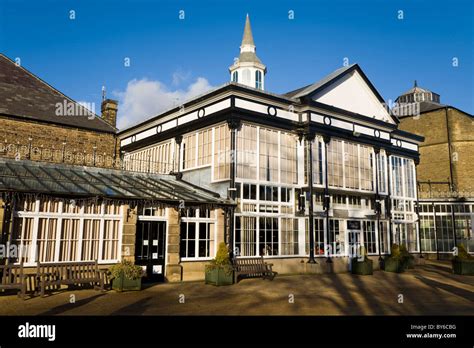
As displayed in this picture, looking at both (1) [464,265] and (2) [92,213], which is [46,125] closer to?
(2) [92,213]

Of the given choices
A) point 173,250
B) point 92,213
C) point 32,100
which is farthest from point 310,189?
point 32,100

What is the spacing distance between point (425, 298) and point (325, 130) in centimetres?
1014

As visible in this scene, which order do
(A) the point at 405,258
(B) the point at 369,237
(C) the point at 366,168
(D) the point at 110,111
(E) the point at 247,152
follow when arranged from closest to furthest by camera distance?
(E) the point at 247,152, (A) the point at 405,258, (B) the point at 369,237, (C) the point at 366,168, (D) the point at 110,111

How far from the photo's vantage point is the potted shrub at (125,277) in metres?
11.8

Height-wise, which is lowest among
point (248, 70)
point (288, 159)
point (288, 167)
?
point (288, 167)

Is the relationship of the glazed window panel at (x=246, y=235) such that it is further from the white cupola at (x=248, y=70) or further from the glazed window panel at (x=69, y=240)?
the white cupola at (x=248, y=70)

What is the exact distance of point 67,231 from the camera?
12.9 metres

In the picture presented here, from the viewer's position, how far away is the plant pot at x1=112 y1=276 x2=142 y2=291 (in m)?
11.8

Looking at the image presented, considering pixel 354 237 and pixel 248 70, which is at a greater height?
pixel 248 70

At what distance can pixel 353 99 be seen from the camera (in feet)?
72.3

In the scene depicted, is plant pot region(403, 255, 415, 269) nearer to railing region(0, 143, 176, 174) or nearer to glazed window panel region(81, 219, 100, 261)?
A: railing region(0, 143, 176, 174)

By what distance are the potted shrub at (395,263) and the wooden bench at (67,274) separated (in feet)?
47.8

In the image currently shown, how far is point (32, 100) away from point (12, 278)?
18.5 meters
